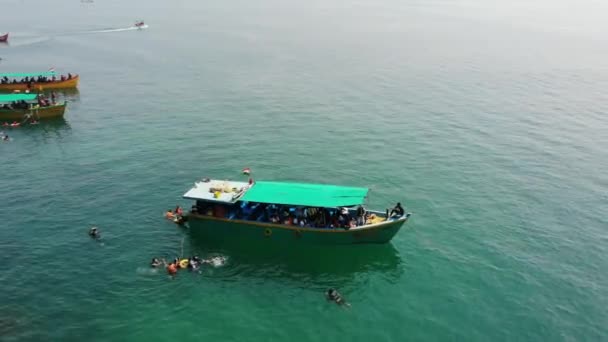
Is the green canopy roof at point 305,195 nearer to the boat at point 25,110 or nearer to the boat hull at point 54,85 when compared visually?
the boat at point 25,110

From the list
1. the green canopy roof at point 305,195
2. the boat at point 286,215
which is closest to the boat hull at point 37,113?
the boat at point 286,215

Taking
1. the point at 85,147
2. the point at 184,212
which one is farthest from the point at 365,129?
the point at 85,147

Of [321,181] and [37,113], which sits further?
[37,113]

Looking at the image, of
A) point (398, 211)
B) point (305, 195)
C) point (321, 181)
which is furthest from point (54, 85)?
point (398, 211)

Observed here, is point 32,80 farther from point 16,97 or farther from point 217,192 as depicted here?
point 217,192

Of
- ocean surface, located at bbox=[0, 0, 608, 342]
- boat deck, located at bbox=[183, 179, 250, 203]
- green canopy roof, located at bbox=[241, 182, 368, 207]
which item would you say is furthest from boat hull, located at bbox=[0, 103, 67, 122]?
green canopy roof, located at bbox=[241, 182, 368, 207]

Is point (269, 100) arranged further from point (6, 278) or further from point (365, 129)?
point (6, 278)
